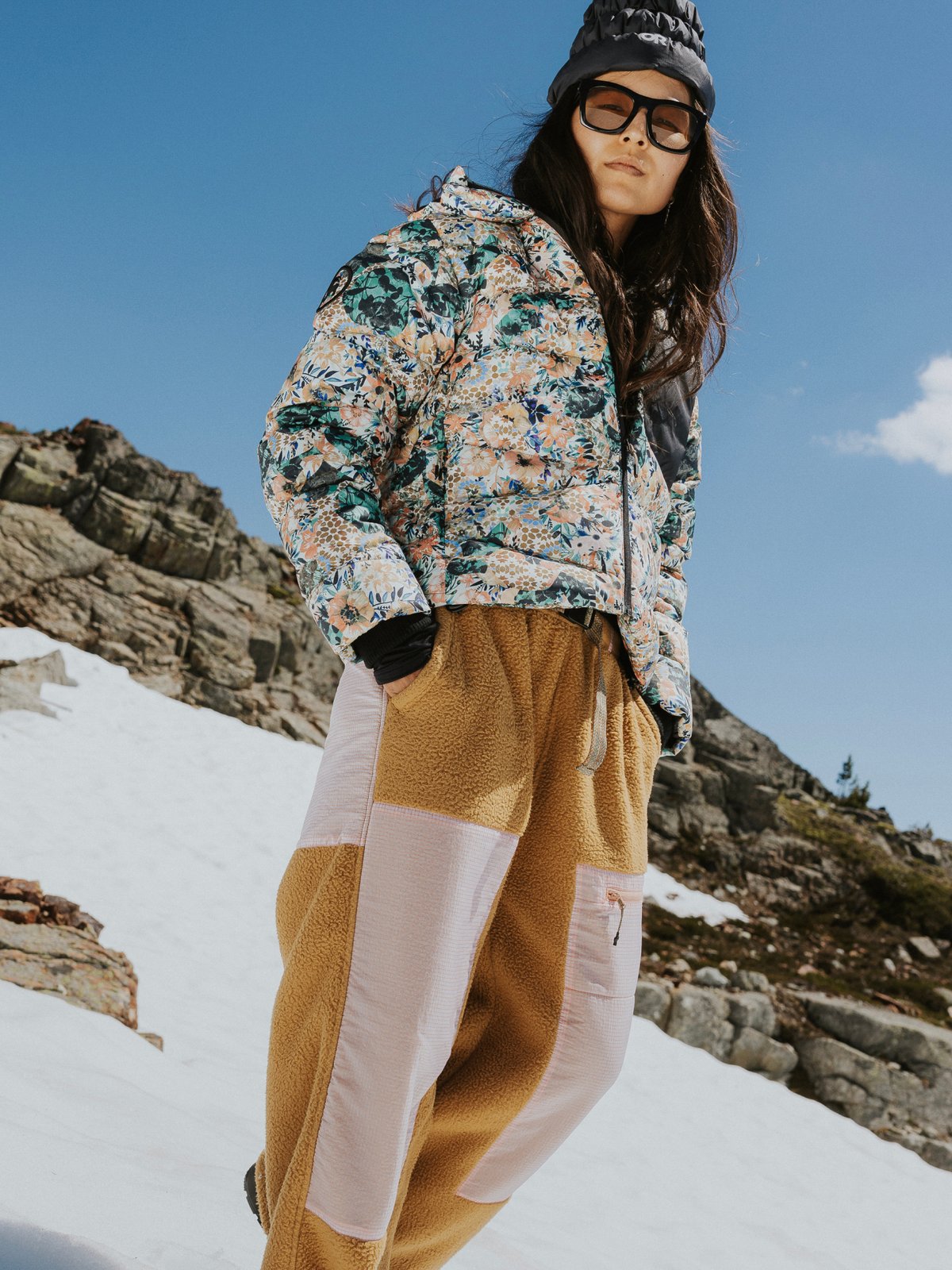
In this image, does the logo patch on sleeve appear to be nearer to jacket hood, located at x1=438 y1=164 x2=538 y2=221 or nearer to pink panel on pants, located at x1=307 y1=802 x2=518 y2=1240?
jacket hood, located at x1=438 y1=164 x2=538 y2=221

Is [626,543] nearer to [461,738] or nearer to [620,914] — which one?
[461,738]

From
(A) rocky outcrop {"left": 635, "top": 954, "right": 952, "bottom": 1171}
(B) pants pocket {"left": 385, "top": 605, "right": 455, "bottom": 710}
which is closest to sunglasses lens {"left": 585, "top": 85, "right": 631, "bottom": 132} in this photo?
(B) pants pocket {"left": 385, "top": 605, "right": 455, "bottom": 710}

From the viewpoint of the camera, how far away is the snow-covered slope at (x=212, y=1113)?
215 centimetres

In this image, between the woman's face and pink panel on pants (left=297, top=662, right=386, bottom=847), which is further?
the woman's face

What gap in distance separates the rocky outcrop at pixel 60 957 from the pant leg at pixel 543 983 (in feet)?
8.50

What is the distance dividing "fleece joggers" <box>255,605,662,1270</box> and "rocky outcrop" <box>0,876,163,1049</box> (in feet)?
8.24

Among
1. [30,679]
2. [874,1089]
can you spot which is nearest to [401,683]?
[874,1089]

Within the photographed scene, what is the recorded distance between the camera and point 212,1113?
10.8ft

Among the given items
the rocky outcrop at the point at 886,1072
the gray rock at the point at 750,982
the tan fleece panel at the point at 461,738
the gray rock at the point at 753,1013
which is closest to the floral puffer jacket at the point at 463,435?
the tan fleece panel at the point at 461,738

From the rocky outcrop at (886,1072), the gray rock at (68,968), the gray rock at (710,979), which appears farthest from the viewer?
the gray rock at (710,979)

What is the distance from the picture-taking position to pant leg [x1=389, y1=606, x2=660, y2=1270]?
1.74 meters

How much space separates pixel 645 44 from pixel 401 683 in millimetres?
1537

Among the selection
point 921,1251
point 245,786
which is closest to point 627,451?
point 921,1251

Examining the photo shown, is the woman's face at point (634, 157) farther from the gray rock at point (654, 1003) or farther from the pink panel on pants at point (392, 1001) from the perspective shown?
the gray rock at point (654, 1003)
